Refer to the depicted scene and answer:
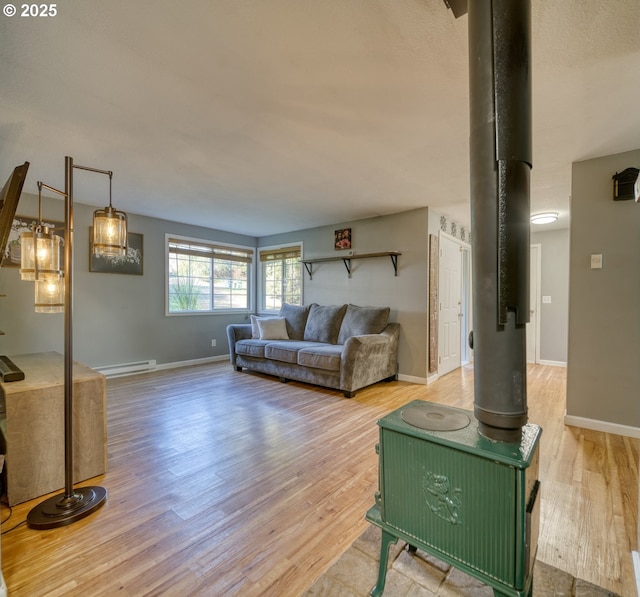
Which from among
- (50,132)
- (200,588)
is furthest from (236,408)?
(50,132)

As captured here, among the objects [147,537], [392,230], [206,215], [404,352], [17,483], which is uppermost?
[206,215]

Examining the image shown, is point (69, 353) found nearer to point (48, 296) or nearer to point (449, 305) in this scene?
point (48, 296)

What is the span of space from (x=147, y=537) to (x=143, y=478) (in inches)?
21.5

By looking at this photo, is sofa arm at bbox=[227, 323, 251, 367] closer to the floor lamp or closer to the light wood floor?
the light wood floor

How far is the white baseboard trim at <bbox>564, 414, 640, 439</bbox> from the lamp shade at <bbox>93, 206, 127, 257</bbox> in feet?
12.1

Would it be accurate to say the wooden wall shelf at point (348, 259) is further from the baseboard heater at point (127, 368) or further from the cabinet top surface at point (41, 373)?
the cabinet top surface at point (41, 373)

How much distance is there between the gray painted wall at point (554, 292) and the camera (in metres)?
5.02

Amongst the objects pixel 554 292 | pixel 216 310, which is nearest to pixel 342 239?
pixel 216 310

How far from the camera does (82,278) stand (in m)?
4.03

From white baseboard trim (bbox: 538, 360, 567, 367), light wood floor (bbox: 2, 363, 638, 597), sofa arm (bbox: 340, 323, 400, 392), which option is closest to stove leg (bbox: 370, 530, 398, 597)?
light wood floor (bbox: 2, 363, 638, 597)

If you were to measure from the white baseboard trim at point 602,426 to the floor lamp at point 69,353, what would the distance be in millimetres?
3475

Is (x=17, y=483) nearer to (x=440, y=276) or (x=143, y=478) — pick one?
(x=143, y=478)

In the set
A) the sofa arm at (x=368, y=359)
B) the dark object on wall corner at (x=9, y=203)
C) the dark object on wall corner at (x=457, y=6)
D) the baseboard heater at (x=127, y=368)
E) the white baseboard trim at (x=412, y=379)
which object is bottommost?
the white baseboard trim at (x=412, y=379)

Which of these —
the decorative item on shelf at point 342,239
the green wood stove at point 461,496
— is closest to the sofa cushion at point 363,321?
the decorative item on shelf at point 342,239
